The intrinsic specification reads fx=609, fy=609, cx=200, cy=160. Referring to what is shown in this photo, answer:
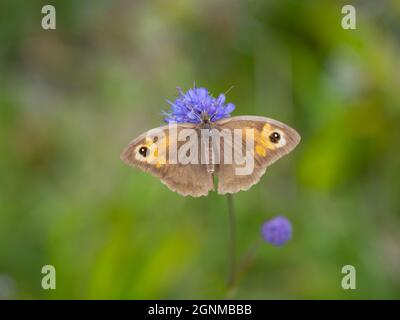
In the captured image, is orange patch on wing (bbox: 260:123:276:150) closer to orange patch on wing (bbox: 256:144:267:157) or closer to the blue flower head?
orange patch on wing (bbox: 256:144:267:157)

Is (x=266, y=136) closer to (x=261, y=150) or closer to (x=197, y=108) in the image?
(x=261, y=150)

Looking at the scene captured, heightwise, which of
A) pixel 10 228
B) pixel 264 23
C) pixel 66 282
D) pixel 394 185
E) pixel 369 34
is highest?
pixel 264 23

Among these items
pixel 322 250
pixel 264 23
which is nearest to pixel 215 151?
pixel 322 250

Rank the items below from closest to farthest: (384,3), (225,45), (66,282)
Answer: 1. (66,282)
2. (384,3)
3. (225,45)

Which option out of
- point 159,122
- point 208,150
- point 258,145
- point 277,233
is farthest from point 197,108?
point 159,122

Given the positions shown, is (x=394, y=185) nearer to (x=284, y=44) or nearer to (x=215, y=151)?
(x=284, y=44)

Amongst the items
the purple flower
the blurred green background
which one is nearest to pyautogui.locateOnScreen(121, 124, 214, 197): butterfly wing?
the purple flower
